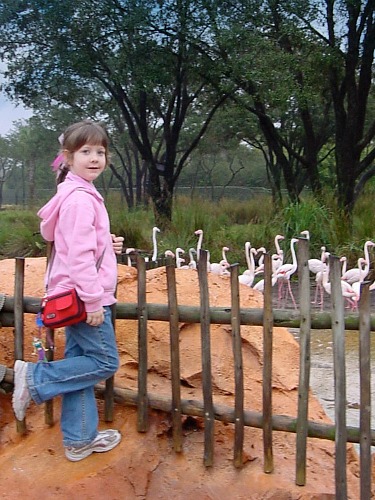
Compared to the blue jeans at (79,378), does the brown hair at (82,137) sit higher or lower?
higher

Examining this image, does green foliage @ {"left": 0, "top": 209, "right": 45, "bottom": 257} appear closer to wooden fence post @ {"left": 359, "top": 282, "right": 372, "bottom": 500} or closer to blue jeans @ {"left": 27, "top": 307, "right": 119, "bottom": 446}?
blue jeans @ {"left": 27, "top": 307, "right": 119, "bottom": 446}

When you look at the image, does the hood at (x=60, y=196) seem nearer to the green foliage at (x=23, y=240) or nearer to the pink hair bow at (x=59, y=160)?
the pink hair bow at (x=59, y=160)

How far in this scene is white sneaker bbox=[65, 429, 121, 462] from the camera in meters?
2.79

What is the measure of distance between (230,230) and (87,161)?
31.6ft

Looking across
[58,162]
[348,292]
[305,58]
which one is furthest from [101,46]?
[58,162]

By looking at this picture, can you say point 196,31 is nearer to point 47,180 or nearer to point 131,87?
point 131,87

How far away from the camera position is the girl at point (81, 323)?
2680mm

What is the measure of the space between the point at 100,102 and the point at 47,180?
71.4 ft

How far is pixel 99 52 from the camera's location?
15.6m

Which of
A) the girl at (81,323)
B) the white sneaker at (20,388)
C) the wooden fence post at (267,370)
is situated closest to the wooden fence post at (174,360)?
the girl at (81,323)

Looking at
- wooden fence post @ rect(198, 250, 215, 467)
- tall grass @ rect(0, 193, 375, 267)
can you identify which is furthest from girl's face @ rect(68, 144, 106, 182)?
tall grass @ rect(0, 193, 375, 267)

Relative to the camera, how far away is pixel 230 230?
12328mm

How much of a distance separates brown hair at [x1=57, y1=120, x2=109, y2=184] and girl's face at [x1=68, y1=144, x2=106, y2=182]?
2 cm

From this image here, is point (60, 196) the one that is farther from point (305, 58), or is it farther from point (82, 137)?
point (305, 58)
